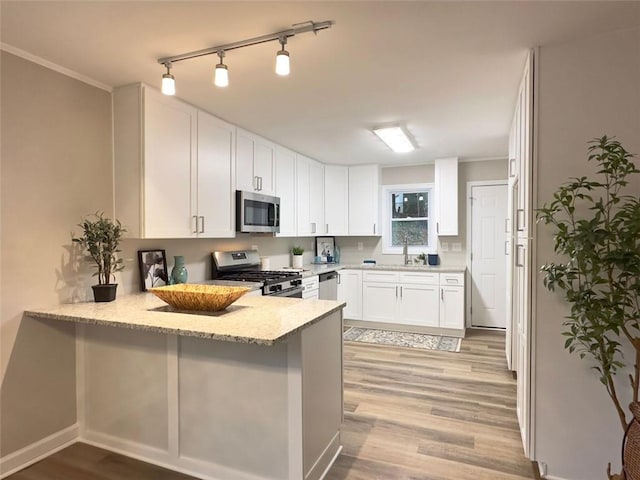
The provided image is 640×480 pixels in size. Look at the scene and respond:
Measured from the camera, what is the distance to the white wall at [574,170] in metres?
Answer: 1.93

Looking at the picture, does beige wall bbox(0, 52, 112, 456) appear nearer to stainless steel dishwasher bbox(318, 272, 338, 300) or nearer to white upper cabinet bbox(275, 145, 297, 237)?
white upper cabinet bbox(275, 145, 297, 237)

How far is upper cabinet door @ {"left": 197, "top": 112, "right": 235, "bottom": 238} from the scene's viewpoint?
3152 millimetres

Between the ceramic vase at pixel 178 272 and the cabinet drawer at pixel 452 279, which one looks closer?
the ceramic vase at pixel 178 272

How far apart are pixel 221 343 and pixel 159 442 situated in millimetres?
766

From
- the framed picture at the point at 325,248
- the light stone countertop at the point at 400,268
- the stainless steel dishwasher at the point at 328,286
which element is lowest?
the stainless steel dishwasher at the point at 328,286

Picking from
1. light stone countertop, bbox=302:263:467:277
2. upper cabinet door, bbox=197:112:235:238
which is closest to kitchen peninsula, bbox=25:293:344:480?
upper cabinet door, bbox=197:112:235:238

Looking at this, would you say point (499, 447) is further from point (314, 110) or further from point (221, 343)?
point (314, 110)

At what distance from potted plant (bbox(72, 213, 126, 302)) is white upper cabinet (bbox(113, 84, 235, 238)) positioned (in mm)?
182

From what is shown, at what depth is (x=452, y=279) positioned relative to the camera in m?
4.82

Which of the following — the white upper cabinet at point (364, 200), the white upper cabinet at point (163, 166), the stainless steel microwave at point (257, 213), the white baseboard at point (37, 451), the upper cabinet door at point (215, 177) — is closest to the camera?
the white baseboard at point (37, 451)

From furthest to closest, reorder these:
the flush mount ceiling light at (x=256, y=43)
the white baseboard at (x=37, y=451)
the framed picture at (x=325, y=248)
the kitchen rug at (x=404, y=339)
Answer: the framed picture at (x=325, y=248)
the kitchen rug at (x=404, y=339)
the white baseboard at (x=37, y=451)
the flush mount ceiling light at (x=256, y=43)

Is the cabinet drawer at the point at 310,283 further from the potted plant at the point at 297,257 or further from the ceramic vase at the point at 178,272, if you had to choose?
the ceramic vase at the point at 178,272

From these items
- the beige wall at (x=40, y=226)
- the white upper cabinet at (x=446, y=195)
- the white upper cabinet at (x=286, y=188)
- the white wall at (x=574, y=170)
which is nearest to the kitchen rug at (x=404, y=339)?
the white upper cabinet at (x=446, y=195)

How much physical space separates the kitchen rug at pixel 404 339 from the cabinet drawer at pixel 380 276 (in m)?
0.69
